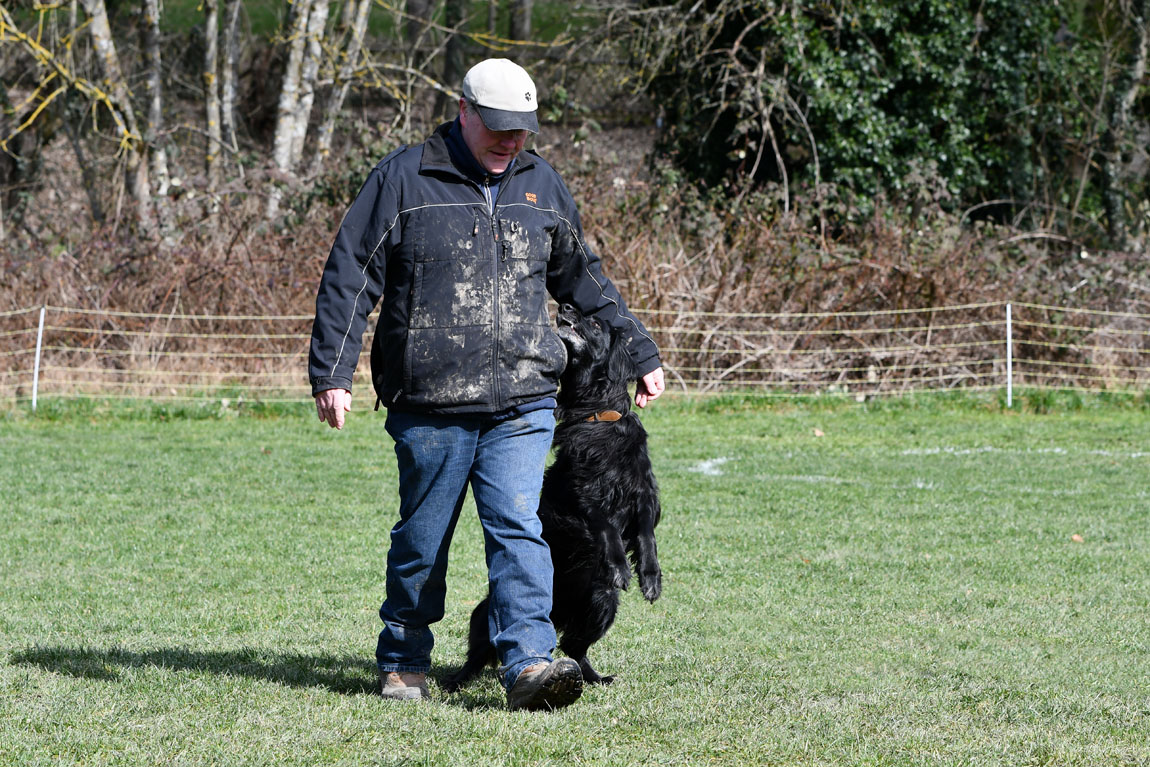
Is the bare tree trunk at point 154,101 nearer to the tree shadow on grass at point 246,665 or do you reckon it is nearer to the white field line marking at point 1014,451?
the white field line marking at point 1014,451

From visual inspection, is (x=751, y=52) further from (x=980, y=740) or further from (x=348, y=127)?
(x=980, y=740)

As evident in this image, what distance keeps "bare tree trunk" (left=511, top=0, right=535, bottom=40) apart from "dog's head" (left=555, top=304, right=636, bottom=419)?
2615 centimetres

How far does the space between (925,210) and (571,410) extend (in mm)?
12963

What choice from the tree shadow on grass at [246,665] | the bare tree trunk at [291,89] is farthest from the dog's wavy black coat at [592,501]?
the bare tree trunk at [291,89]

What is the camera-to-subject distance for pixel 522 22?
1211 inches

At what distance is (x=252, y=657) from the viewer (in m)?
4.53

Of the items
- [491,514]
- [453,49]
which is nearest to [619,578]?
[491,514]

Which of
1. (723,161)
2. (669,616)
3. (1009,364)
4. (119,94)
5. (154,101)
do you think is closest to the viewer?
(669,616)

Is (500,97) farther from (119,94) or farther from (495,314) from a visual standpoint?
(119,94)

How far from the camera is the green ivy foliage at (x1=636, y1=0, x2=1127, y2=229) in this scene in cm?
1816

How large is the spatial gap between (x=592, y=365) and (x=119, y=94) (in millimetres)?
14546

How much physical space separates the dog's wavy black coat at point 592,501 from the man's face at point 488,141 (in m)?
0.61

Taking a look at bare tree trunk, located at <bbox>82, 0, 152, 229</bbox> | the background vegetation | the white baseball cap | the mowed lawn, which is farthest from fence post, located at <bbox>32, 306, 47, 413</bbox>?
the white baseball cap

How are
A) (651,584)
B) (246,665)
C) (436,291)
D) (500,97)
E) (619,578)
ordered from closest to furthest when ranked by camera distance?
(500,97) < (436,291) < (619,578) < (651,584) < (246,665)
